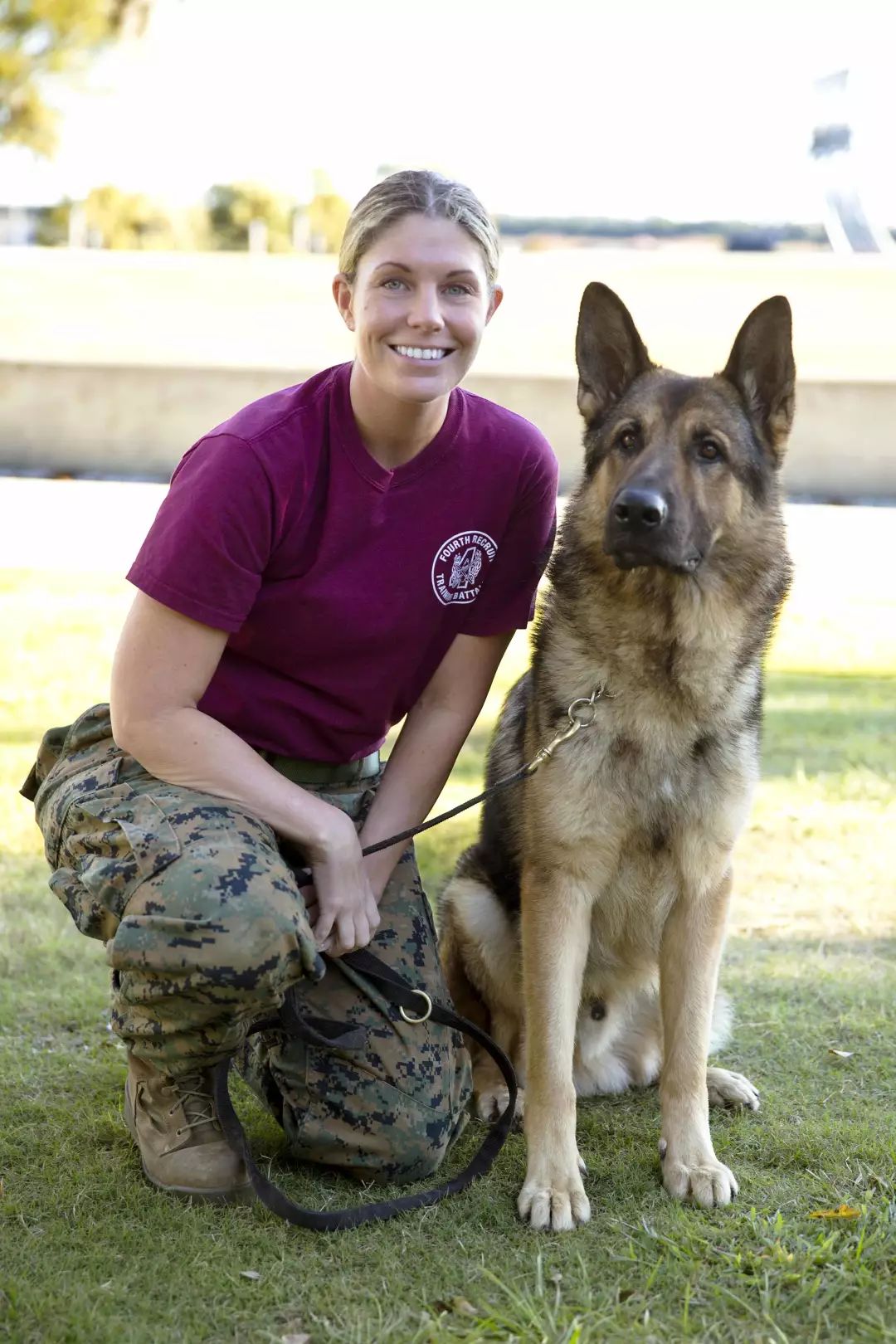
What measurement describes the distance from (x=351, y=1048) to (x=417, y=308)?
161cm

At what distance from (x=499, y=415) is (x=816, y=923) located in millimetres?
2340

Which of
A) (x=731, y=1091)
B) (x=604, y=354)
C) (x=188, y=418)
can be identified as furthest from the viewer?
(x=188, y=418)

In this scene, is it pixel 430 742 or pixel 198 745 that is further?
pixel 430 742

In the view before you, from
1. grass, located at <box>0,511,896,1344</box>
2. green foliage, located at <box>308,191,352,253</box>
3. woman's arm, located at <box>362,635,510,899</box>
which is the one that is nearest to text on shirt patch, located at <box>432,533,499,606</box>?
woman's arm, located at <box>362,635,510,899</box>

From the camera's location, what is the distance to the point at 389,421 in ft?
9.41

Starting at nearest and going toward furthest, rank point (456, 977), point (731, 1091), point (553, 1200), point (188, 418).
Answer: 1. point (553, 1200)
2. point (731, 1091)
3. point (456, 977)
4. point (188, 418)

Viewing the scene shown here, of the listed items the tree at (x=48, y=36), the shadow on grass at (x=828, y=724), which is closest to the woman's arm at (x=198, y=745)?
the shadow on grass at (x=828, y=724)

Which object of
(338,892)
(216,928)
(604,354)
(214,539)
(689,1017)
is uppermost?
(604,354)

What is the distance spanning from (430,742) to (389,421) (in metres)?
0.75

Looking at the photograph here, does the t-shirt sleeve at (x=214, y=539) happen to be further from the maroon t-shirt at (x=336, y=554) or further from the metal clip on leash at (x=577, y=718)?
the metal clip on leash at (x=577, y=718)

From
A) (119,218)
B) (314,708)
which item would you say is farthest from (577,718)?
(119,218)

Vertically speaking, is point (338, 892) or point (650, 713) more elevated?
point (650, 713)

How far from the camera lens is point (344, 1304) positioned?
7.48 feet

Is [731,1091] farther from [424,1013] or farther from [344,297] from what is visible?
[344,297]
